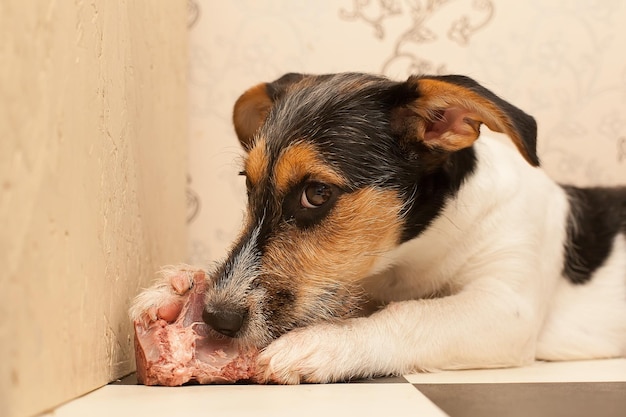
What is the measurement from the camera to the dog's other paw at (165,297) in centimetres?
208

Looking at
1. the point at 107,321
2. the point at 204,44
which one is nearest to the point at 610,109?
the point at 204,44

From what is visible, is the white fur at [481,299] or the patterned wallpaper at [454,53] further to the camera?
the patterned wallpaper at [454,53]

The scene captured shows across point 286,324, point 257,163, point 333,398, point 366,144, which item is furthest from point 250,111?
point 333,398

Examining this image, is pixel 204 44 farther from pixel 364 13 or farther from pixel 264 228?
pixel 264 228

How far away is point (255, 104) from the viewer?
9.25 feet

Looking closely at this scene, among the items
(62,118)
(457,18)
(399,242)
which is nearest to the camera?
(62,118)

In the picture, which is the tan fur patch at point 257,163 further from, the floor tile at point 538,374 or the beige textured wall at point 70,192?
the floor tile at point 538,374

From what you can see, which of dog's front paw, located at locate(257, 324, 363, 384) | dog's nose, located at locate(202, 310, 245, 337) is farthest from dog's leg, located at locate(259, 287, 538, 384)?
dog's nose, located at locate(202, 310, 245, 337)

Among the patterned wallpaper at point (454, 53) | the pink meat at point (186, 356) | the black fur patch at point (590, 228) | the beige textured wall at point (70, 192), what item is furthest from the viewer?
the patterned wallpaper at point (454, 53)

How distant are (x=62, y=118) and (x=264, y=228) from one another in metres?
0.75

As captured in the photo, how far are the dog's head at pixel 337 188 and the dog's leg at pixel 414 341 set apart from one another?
9 centimetres

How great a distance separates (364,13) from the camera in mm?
3564

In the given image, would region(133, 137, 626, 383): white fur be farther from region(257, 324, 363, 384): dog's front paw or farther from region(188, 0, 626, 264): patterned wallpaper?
region(188, 0, 626, 264): patterned wallpaper

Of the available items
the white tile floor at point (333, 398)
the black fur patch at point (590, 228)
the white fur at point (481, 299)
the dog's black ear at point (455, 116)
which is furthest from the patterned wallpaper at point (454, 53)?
the white tile floor at point (333, 398)
